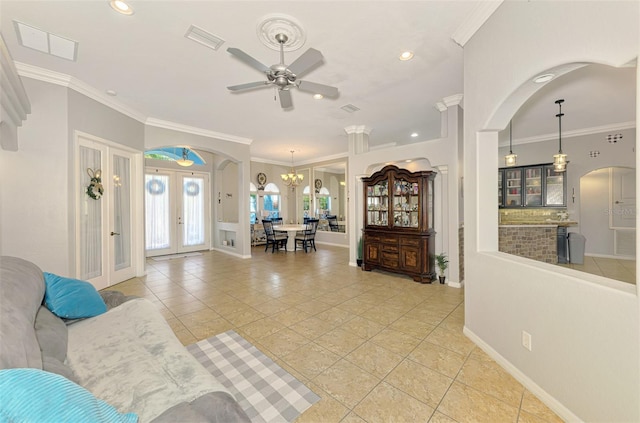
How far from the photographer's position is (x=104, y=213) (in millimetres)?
4367

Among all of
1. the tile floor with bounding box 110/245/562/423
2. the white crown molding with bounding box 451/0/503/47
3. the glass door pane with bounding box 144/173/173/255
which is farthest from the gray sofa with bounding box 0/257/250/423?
the glass door pane with bounding box 144/173/173/255

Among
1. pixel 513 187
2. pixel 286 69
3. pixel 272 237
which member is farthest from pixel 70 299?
pixel 513 187

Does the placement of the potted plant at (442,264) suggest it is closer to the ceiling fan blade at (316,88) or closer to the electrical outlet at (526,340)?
the electrical outlet at (526,340)

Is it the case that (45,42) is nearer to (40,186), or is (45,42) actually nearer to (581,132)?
(40,186)

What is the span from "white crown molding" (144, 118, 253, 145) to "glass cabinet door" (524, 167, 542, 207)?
7.25 meters

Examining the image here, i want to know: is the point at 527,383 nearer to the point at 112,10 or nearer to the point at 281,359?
the point at 281,359

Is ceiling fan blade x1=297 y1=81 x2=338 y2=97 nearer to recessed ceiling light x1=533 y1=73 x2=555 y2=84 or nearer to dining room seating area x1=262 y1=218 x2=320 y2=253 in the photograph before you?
recessed ceiling light x1=533 y1=73 x2=555 y2=84

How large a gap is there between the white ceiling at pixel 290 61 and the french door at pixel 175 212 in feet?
8.95

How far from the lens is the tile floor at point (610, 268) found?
4.57m

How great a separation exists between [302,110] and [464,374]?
14.3 feet

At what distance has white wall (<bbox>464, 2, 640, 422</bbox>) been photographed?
1418 mm

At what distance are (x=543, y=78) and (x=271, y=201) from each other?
8544mm

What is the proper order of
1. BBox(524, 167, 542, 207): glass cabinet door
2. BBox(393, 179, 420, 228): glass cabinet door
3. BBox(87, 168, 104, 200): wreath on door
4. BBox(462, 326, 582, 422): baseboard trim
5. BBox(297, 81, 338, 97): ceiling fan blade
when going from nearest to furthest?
1. BBox(462, 326, 582, 422): baseboard trim
2. BBox(297, 81, 338, 97): ceiling fan blade
3. BBox(87, 168, 104, 200): wreath on door
4. BBox(393, 179, 420, 228): glass cabinet door
5. BBox(524, 167, 542, 207): glass cabinet door

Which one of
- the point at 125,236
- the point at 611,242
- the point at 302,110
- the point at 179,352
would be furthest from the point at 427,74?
the point at 611,242
